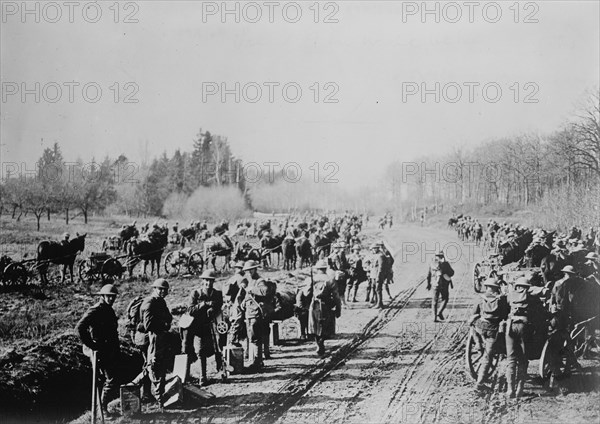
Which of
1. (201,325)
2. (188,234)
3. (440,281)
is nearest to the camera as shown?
(201,325)

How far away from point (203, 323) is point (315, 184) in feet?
8.83

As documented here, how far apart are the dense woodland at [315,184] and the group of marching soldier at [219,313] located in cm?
135

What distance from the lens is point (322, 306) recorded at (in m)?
7.14

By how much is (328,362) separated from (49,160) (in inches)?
206

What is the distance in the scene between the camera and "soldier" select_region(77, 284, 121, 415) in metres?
5.29

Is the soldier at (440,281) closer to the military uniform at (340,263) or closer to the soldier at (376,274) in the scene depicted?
the soldier at (376,274)

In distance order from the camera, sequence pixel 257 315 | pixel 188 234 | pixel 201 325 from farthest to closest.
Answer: pixel 188 234
pixel 257 315
pixel 201 325

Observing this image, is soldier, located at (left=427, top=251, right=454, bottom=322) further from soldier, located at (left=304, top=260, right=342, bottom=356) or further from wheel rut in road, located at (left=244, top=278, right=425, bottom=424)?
soldier, located at (left=304, top=260, right=342, bottom=356)

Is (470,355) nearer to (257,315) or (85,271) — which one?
(257,315)

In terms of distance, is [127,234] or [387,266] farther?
[387,266]

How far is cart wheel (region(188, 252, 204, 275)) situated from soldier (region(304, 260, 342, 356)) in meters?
1.83

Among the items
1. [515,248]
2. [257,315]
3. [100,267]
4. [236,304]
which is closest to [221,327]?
[236,304]

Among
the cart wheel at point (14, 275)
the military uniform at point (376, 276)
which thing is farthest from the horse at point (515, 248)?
the cart wheel at point (14, 275)

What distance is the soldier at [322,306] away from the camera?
704 cm
